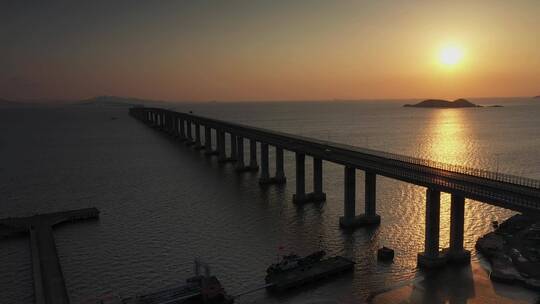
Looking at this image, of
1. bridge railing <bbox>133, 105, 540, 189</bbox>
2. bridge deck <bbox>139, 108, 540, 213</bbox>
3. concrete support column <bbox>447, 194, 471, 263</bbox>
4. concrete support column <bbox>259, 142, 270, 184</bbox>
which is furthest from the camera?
concrete support column <bbox>259, 142, 270, 184</bbox>

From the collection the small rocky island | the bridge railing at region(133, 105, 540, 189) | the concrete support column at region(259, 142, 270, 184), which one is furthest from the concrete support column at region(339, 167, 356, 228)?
the concrete support column at region(259, 142, 270, 184)

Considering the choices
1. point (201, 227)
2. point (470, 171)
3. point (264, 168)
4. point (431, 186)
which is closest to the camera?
point (431, 186)

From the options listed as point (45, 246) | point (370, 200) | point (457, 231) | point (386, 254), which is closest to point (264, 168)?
point (370, 200)

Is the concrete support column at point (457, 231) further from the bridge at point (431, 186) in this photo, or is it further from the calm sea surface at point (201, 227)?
the calm sea surface at point (201, 227)

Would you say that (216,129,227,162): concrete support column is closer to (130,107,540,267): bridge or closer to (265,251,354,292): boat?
(130,107,540,267): bridge

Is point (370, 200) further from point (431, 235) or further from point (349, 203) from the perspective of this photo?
point (431, 235)

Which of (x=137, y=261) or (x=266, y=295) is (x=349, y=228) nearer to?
(x=266, y=295)

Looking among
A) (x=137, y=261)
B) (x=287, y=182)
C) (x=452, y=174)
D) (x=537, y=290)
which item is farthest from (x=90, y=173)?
(x=537, y=290)
